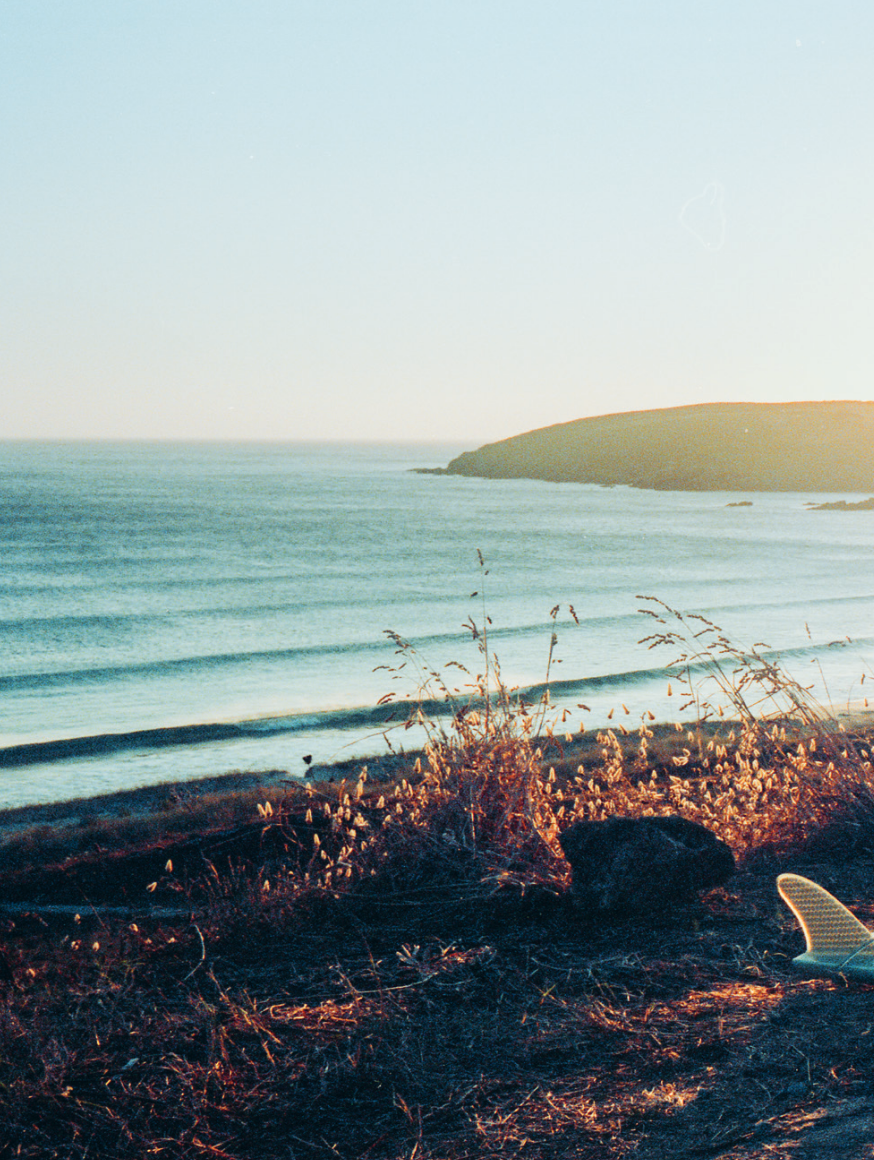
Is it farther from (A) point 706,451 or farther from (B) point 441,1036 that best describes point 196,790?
(A) point 706,451

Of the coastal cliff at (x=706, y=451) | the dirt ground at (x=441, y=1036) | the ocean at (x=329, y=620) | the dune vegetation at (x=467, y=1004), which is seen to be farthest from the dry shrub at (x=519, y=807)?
the coastal cliff at (x=706, y=451)

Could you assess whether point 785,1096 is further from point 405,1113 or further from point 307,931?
point 307,931

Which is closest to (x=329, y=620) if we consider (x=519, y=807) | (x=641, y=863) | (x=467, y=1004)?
(x=519, y=807)

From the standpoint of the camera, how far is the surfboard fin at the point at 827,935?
138 inches

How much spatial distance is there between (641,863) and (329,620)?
26.0 metres

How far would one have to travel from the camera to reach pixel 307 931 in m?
4.33

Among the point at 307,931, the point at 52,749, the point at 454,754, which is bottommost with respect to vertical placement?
the point at 52,749

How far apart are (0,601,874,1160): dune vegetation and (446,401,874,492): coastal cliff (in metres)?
119

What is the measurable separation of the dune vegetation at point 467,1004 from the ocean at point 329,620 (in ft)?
3.32

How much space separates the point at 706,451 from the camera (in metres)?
134

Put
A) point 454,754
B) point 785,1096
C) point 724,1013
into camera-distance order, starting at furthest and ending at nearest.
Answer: point 454,754
point 724,1013
point 785,1096

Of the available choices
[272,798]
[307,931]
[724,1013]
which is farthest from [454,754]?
[272,798]

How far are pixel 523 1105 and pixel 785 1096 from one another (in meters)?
0.74

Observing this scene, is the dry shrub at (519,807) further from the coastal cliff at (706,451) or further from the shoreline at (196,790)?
the coastal cliff at (706,451)
